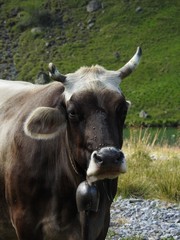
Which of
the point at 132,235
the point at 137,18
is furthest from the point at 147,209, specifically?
the point at 137,18

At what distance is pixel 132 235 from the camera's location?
845cm

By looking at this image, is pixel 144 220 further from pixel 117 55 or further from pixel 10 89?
pixel 117 55

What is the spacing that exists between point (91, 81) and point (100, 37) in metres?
93.3

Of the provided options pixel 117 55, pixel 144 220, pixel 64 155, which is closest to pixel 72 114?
pixel 64 155

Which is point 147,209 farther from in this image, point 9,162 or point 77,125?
point 77,125

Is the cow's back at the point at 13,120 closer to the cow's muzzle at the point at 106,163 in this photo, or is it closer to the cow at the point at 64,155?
the cow at the point at 64,155

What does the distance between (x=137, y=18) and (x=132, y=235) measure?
94.0 meters

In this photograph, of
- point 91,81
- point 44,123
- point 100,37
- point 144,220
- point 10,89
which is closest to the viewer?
point 91,81

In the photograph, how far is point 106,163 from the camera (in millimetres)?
4777

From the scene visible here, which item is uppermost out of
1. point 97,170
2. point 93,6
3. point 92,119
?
point 92,119

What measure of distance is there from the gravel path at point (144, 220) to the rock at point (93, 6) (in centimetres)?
9496

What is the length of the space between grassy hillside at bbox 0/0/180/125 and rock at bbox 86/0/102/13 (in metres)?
0.84

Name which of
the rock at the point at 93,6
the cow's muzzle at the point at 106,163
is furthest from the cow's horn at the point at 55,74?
the rock at the point at 93,6

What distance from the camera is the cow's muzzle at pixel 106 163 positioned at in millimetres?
4773
